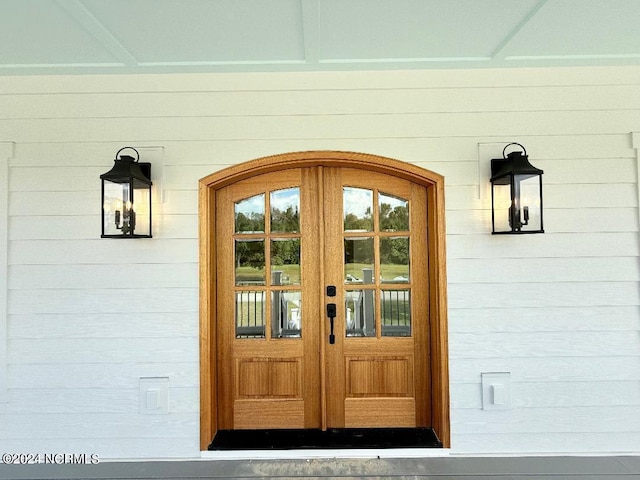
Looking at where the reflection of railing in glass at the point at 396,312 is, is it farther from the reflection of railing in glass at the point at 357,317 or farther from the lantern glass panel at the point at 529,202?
the lantern glass panel at the point at 529,202

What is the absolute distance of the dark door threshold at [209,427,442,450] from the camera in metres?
2.90

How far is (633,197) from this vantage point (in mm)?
2926

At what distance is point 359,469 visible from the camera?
2756 mm

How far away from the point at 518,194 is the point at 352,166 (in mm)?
1118

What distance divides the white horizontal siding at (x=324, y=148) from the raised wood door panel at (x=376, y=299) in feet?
0.85

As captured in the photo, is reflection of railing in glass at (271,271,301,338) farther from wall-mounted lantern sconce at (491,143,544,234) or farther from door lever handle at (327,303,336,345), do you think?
wall-mounted lantern sconce at (491,143,544,234)

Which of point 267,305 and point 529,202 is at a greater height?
point 529,202

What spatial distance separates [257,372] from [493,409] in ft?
5.47

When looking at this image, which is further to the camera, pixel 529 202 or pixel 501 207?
pixel 501 207

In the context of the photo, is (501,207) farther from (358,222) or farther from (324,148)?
(324,148)

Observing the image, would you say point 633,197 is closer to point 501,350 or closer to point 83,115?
point 501,350

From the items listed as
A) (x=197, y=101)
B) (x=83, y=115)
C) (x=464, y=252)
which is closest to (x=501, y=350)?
(x=464, y=252)

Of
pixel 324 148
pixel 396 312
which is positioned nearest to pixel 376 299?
pixel 396 312

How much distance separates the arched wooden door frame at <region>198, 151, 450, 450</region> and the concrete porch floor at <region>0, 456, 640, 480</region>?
0.63 ft
